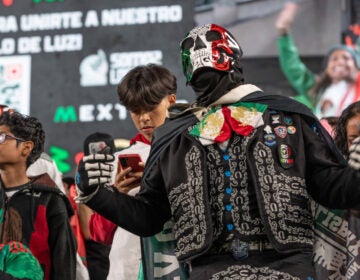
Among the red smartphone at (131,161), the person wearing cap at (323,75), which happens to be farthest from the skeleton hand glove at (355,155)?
the person wearing cap at (323,75)

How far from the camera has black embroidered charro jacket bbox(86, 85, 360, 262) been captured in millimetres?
2850

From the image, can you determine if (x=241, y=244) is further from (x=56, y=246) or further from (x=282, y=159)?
(x=56, y=246)

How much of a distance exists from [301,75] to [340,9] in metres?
0.59

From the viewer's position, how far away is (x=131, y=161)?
138 inches

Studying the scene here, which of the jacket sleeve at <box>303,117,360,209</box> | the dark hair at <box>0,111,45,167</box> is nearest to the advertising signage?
the dark hair at <box>0,111,45,167</box>

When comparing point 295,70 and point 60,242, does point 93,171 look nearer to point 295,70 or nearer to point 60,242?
point 60,242

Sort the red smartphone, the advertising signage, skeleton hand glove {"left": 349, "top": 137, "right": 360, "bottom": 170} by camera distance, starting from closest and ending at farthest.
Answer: skeleton hand glove {"left": 349, "top": 137, "right": 360, "bottom": 170} < the red smartphone < the advertising signage

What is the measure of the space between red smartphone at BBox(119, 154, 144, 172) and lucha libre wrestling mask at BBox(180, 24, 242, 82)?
1.58 feet

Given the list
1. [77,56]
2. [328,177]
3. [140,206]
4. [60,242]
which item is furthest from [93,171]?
[77,56]

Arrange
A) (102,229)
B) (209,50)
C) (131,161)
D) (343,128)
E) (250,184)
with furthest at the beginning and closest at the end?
(343,128), (102,229), (131,161), (209,50), (250,184)

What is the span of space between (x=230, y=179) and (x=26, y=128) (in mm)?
1589

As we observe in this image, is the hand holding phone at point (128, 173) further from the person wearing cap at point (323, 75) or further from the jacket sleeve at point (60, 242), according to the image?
the person wearing cap at point (323, 75)

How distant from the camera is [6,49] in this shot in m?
7.72

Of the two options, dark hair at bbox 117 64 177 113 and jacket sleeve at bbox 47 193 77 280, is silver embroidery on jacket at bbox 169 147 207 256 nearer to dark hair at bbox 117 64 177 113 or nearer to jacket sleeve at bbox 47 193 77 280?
dark hair at bbox 117 64 177 113
